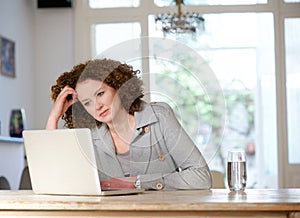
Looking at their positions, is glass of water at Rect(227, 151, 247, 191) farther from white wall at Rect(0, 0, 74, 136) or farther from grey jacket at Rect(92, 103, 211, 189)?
white wall at Rect(0, 0, 74, 136)

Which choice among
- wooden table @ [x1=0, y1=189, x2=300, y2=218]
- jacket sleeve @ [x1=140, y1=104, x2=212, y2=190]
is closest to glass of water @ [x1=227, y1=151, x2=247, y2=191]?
jacket sleeve @ [x1=140, y1=104, x2=212, y2=190]

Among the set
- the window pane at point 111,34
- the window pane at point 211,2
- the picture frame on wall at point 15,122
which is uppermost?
the window pane at point 211,2

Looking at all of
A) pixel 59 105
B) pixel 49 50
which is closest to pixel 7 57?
pixel 49 50

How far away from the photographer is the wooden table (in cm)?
180

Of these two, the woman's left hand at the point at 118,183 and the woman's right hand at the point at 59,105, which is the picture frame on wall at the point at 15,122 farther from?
the woman's left hand at the point at 118,183

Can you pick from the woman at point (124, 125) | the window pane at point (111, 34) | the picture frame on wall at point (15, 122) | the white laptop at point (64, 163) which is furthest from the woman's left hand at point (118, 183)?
the window pane at point (111, 34)

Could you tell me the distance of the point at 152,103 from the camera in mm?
2641

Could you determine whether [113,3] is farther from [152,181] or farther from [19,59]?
[152,181]

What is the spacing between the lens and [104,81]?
2520 mm

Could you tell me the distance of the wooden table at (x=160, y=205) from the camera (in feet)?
5.92

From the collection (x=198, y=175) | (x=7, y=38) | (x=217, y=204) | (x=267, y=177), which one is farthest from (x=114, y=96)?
(x=267, y=177)

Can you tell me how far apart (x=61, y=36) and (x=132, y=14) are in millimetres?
790

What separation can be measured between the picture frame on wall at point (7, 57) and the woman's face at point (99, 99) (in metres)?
3.52

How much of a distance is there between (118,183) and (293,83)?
4.95 m
